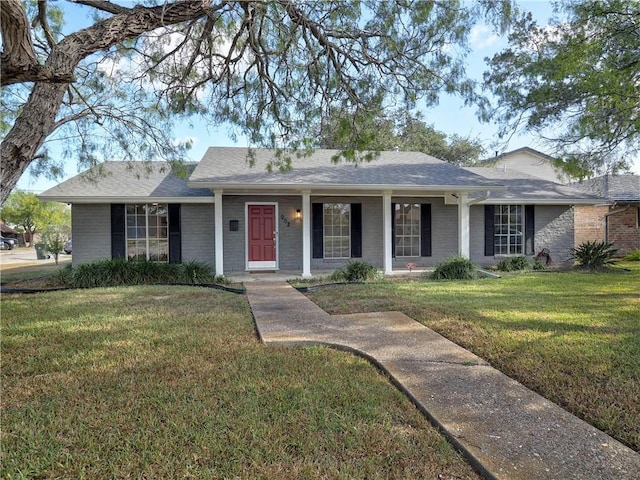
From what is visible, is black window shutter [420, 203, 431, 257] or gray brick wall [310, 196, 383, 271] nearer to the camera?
gray brick wall [310, 196, 383, 271]

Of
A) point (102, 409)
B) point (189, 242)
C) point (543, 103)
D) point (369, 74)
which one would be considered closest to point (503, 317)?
point (369, 74)

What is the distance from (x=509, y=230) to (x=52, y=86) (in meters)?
13.5

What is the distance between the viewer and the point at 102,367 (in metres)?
4.13

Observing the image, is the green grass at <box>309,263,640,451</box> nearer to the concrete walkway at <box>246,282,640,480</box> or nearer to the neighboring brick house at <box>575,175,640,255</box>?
the concrete walkway at <box>246,282,640,480</box>

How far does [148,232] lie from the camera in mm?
11914

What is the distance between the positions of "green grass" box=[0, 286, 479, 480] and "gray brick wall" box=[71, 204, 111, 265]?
6616mm

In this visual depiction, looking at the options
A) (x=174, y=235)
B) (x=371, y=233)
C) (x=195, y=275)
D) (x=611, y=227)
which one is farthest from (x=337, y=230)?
(x=611, y=227)

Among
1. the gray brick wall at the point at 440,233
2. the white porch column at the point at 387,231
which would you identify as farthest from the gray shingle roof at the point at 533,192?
the white porch column at the point at 387,231

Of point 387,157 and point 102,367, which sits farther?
point 387,157

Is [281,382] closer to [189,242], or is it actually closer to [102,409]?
[102,409]

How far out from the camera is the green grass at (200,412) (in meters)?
2.51

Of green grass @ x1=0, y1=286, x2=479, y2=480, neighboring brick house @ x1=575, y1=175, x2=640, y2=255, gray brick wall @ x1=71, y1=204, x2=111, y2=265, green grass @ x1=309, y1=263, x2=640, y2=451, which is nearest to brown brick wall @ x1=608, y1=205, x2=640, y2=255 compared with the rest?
neighboring brick house @ x1=575, y1=175, x2=640, y2=255

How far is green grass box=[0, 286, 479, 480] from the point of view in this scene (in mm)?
2512

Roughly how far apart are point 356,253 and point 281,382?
9.17 metres
